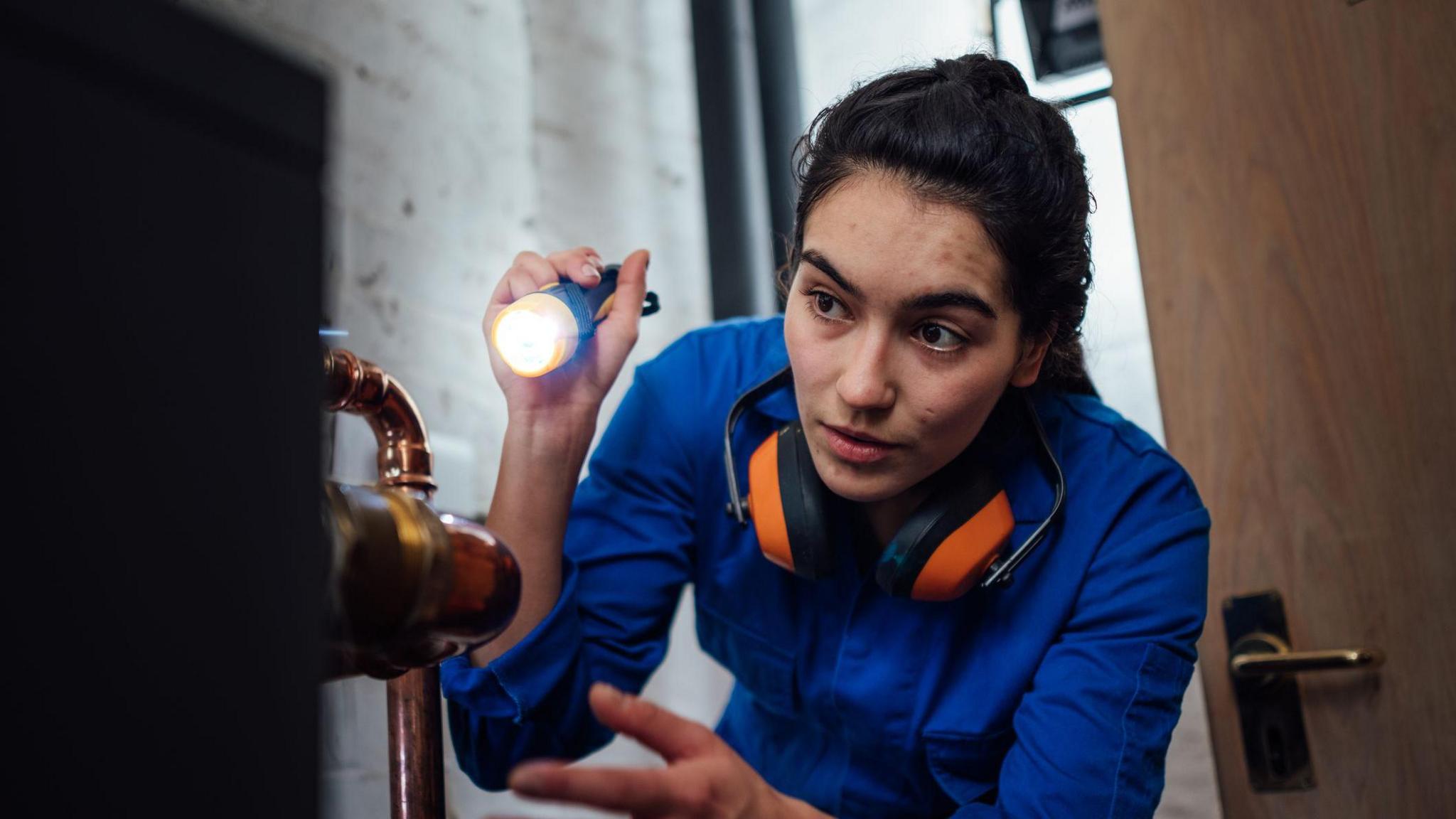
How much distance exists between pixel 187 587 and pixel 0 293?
0.07 m

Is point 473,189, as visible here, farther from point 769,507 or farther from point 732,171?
point 769,507

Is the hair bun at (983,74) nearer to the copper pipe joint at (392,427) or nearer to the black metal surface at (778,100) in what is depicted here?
the copper pipe joint at (392,427)

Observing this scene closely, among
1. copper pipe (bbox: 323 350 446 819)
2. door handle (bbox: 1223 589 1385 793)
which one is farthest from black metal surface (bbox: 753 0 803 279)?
copper pipe (bbox: 323 350 446 819)

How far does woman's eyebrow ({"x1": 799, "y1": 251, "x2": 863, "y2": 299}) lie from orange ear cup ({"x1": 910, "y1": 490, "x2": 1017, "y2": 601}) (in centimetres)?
20

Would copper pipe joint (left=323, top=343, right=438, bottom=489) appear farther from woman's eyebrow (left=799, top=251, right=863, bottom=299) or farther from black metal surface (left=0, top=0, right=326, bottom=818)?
black metal surface (left=0, top=0, right=326, bottom=818)

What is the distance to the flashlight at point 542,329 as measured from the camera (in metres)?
0.77

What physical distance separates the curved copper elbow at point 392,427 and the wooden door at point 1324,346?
83 centimetres

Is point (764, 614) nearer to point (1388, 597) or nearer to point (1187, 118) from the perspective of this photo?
point (1388, 597)

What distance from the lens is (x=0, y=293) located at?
0.23 meters

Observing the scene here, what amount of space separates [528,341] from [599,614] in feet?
0.89

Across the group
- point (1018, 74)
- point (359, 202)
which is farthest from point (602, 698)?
point (359, 202)

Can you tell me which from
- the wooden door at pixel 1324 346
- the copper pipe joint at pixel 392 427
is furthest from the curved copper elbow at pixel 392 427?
the wooden door at pixel 1324 346

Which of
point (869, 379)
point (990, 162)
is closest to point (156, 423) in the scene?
point (869, 379)

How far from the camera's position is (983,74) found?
921 millimetres
